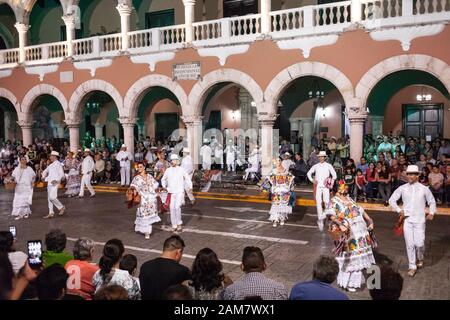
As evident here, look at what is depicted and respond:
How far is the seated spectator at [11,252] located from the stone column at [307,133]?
1678 centimetres

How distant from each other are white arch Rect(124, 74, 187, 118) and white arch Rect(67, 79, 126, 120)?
0.42 meters

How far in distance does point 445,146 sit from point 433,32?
4.09 metres

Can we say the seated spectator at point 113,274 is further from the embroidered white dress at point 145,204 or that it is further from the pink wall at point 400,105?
the pink wall at point 400,105

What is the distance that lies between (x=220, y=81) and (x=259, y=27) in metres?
2.52

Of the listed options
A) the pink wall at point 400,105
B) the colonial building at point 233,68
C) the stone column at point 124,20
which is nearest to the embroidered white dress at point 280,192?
the colonial building at point 233,68

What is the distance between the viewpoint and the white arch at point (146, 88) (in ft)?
60.4

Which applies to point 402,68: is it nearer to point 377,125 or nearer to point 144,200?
point 377,125

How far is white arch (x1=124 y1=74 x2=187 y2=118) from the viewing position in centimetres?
1842

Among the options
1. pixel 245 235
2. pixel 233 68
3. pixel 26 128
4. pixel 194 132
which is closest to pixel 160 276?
pixel 245 235

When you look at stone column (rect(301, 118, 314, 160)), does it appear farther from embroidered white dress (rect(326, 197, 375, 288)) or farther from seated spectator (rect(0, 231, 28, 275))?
seated spectator (rect(0, 231, 28, 275))

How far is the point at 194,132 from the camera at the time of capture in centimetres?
1833

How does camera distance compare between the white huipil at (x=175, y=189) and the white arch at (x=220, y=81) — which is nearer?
the white huipil at (x=175, y=189)

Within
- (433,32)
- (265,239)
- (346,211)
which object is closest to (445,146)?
(433,32)
